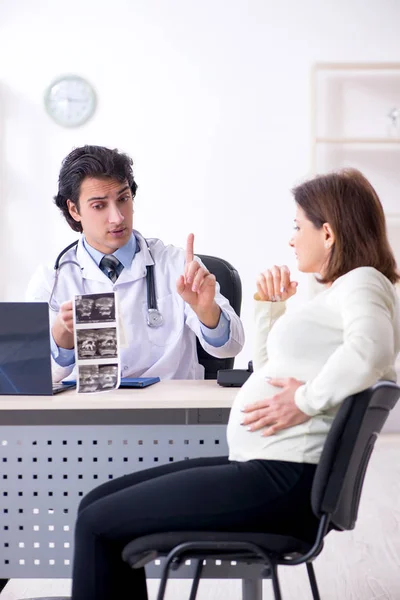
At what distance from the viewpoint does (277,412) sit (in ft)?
5.36

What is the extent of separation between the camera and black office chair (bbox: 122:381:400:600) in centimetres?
151

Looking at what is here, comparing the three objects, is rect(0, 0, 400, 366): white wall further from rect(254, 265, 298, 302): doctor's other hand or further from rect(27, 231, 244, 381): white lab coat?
rect(254, 265, 298, 302): doctor's other hand

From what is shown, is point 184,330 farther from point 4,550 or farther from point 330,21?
point 330,21

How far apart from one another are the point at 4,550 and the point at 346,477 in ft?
3.28

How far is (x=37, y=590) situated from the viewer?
257cm

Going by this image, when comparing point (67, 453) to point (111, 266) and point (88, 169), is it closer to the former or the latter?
point (111, 266)

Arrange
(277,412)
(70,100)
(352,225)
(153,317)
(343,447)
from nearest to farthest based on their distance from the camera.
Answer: (343,447) < (277,412) < (352,225) < (153,317) < (70,100)

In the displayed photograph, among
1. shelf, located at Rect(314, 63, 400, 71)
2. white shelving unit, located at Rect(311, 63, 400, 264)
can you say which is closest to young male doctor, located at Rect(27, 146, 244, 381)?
shelf, located at Rect(314, 63, 400, 71)

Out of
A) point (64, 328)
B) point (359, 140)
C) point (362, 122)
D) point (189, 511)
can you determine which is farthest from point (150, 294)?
point (362, 122)

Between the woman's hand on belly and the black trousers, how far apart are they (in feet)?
0.23

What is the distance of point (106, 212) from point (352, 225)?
1049mm

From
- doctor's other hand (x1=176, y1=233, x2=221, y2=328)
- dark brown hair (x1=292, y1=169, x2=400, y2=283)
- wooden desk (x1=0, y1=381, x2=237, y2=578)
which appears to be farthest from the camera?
doctor's other hand (x1=176, y1=233, x2=221, y2=328)

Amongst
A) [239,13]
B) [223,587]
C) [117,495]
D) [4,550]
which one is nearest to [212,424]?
[117,495]

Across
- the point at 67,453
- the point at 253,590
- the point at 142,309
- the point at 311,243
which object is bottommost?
the point at 253,590
